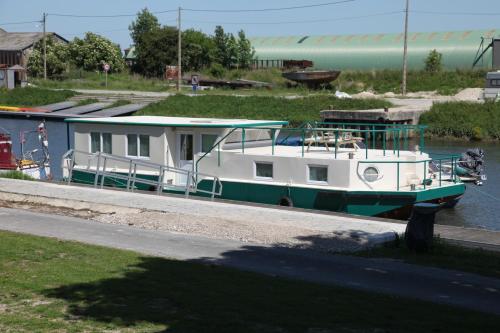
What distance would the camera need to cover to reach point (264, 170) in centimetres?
2488

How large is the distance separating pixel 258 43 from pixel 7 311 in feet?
316

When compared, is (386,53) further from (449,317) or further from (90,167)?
(449,317)

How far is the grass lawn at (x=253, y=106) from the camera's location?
6003 centimetres

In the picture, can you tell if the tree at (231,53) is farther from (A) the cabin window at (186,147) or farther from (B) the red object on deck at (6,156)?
(A) the cabin window at (186,147)

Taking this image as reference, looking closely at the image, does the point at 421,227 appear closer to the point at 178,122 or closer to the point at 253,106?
the point at 178,122


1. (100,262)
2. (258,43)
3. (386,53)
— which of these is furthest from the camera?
(258,43)

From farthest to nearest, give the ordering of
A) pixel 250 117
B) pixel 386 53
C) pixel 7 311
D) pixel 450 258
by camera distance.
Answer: pixel 386 53 → pixel 250 117 → pixel 450 258 → pixel 7 311

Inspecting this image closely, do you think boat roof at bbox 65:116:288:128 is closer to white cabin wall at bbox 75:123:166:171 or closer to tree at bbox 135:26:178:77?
white cabin wall at bbox 75:123:166:171

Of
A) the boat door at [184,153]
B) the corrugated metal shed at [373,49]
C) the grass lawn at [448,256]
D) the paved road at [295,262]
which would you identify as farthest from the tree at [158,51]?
the grass lawn at [448,256]

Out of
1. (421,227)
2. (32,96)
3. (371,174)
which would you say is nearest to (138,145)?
(371,174)

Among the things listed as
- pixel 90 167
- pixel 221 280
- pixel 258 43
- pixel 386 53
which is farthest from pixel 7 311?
pixel 258 43

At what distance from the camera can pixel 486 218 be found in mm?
27141

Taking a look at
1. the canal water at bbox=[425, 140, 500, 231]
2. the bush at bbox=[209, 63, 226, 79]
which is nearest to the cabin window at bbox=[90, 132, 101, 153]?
the canal water at bbox=[425, 140, 500, 231]

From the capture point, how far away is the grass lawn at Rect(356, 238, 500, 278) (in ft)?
47.6
